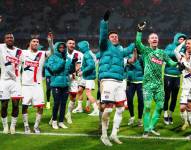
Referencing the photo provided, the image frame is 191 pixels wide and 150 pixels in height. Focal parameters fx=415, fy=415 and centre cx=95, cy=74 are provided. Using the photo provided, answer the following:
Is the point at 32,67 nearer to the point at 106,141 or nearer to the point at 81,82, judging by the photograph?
the point at 106,141

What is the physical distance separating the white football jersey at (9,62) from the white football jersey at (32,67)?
235 mm

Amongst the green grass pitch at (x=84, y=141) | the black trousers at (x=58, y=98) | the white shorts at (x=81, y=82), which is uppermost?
the white shorts at (x=81, y=82)

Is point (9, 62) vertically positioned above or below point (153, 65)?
above

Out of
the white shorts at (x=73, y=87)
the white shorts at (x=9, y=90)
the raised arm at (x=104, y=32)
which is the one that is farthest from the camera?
the white shorts at (x=73, y=87)

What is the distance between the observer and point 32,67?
10094 mm

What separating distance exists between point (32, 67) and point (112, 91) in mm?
2337

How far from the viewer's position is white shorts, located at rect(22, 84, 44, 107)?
9.87 m

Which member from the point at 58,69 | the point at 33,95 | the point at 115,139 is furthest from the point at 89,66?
the point at 115,139

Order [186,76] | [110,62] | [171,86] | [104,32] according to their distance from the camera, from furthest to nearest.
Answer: [171,86]
[186,76]
[110,62]
[104,32]

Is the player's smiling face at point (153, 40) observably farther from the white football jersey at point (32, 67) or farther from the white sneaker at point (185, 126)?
the white football jersey at point (32, 67)

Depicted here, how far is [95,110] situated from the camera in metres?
12.9

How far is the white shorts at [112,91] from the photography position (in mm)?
8828

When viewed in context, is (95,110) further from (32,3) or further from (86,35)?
(32,3)

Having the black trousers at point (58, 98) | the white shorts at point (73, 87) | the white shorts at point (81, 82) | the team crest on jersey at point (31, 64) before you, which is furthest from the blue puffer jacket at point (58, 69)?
the white shorts at point (81, 82)
